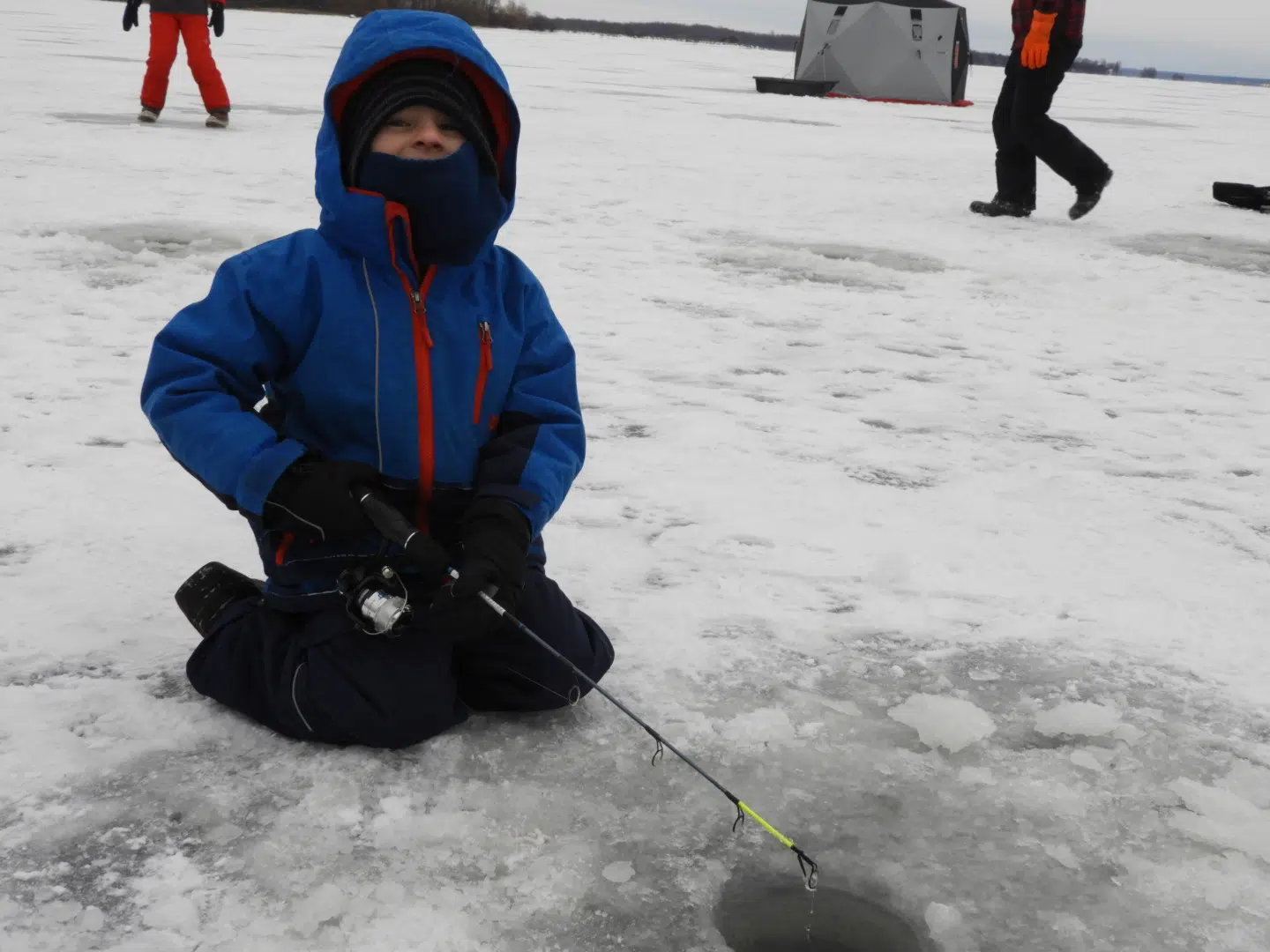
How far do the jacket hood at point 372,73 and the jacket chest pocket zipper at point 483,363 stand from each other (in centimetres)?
21

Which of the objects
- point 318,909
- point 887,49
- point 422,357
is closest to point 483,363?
point 422,357

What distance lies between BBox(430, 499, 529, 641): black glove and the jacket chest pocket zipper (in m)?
0.20

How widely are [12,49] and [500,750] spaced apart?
16613 mm

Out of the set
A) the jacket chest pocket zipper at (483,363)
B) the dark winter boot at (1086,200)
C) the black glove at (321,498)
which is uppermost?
the dark winter boot at (1086,200)

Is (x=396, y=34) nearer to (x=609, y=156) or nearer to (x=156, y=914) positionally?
(x=156, y=914)

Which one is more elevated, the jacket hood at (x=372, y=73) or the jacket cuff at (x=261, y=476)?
the jacket hood at (x=372, y=73)

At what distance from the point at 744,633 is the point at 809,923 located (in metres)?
0.81

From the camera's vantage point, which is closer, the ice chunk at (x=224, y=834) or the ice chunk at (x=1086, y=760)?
the ice chunk at (x=224, y=834)

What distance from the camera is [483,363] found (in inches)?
81.4

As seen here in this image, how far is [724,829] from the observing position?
1.81m

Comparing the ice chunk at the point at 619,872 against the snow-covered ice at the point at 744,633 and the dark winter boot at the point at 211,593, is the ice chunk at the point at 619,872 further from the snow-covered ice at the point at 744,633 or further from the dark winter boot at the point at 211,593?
the dark winter boot at the point at 211,593

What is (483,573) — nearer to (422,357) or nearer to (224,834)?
(422,357)

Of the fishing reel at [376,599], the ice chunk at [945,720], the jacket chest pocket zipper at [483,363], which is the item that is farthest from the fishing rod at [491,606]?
the ice chunk at [945,720]

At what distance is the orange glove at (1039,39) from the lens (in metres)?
7.05
